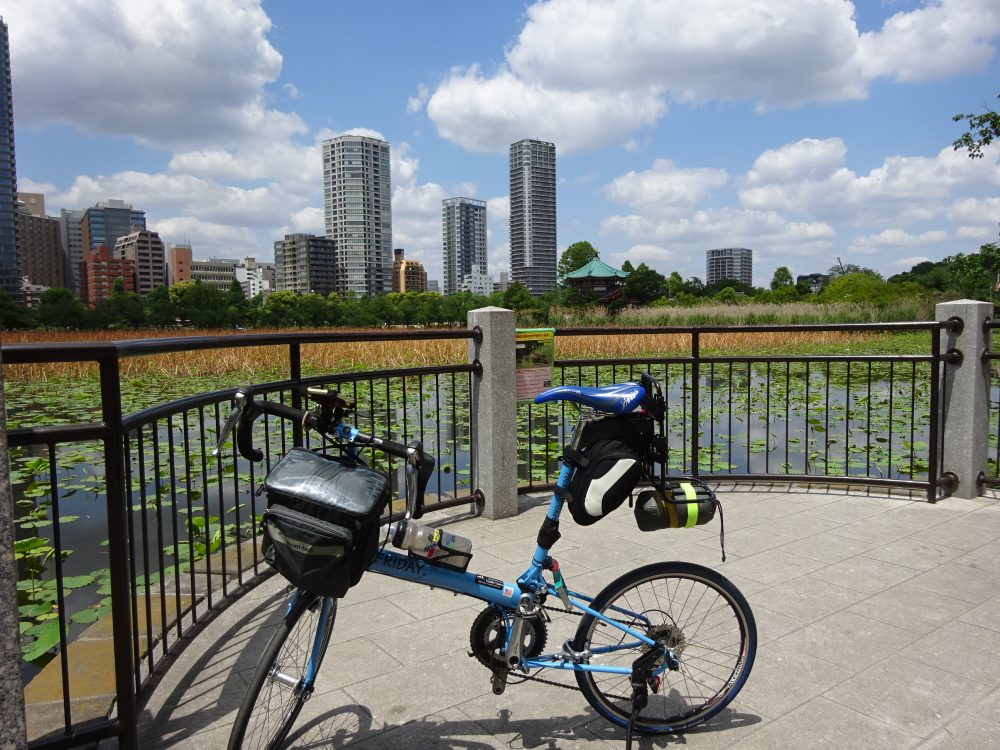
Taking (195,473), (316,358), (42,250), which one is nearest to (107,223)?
(42,250)

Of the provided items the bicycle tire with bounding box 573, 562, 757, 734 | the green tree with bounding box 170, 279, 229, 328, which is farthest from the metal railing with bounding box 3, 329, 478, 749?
the green tree with bounding box 170, 279, 229, 328

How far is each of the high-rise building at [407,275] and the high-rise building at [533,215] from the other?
80.9 feet

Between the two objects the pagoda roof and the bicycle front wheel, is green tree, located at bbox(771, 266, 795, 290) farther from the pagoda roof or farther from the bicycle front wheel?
the bicycle front wheel

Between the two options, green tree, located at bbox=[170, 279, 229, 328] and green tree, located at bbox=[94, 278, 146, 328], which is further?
green tree, located at bbox=[170, 279, 229, 328]

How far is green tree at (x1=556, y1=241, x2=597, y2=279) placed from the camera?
7750cm

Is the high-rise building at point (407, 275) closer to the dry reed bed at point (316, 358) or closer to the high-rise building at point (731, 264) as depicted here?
the high-rise building at point (731, 264)

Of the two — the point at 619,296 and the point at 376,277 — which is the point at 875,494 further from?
the point at 376,277

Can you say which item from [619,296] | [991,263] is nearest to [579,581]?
[991,263]

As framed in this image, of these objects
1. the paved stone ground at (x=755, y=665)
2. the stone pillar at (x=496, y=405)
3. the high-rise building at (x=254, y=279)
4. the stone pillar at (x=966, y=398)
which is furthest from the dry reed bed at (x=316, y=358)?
the high-rise building at (x=254, y=279)

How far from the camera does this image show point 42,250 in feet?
390

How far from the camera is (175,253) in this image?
144000 mm

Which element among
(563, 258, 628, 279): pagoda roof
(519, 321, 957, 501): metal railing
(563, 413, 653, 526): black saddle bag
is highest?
(563, 258, 628, 279): pagoda roof

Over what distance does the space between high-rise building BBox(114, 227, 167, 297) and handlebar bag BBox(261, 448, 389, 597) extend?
5038 inches

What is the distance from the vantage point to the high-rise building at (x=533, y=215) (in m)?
130
